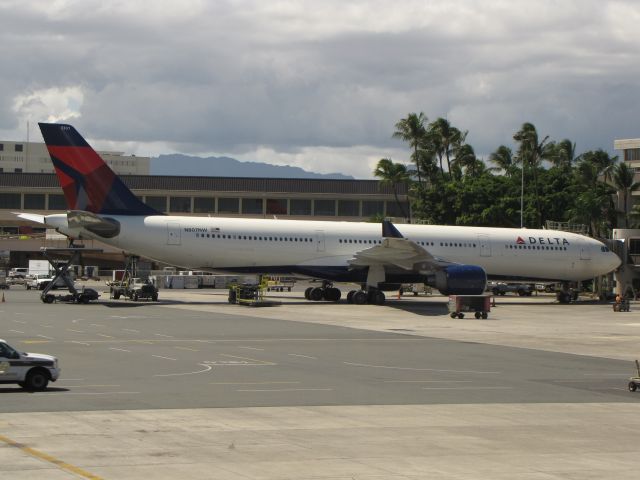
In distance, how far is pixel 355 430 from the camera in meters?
19.7

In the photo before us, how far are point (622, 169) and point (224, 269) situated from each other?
54142 millimetres

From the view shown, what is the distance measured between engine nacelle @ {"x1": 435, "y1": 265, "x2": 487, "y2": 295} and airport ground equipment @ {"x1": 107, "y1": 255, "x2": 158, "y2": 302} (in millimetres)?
17017

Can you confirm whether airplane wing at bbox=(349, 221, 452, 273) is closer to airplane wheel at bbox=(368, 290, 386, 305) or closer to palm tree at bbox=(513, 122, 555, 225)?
airplane wheel at bbox=(368, 290, 386, 305)

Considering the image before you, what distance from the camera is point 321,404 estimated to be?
22922 mm

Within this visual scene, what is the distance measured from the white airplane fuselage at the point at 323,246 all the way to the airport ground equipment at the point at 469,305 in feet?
24.6

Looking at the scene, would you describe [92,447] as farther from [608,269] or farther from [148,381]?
[608,269]

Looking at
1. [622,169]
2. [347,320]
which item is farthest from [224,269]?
[622,169]

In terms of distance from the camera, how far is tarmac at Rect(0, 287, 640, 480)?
54.0 feet

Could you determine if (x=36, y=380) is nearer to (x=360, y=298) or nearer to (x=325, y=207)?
(x=360, y=298)

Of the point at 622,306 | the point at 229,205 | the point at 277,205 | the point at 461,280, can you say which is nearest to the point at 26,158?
the point at 229,205

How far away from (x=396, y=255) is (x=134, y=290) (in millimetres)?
15978

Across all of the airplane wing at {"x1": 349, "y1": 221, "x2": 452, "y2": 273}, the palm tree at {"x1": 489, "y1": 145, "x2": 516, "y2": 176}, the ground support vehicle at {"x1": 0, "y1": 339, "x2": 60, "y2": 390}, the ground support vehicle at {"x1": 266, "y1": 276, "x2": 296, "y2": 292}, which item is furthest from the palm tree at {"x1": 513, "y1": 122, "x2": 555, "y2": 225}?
the ground support vehicle at {"x1": 0, "y1": 339, "x2": 60, "y2": 390}

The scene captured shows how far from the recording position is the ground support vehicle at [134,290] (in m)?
61.2

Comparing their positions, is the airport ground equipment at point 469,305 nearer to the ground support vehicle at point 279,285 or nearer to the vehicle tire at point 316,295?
the vehicle tire at point 316,295
